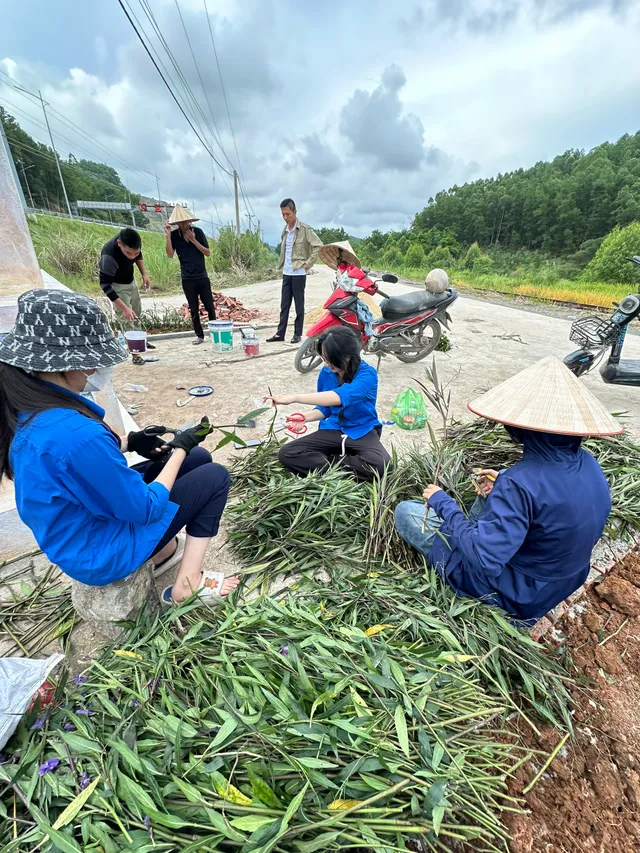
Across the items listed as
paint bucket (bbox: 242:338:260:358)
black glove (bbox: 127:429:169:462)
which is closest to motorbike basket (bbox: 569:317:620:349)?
paint bucket (bbox: 242:338:260:358)

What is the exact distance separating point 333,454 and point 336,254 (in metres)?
3.12

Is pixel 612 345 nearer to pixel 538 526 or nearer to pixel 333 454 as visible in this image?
pixel 333 454

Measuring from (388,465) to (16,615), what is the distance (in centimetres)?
188

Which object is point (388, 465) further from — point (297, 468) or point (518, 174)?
point (518, 174)

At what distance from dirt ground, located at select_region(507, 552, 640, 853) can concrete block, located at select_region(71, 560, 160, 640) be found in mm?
1352

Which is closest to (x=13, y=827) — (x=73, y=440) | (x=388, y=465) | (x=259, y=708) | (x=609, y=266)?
(x=259, y=708)

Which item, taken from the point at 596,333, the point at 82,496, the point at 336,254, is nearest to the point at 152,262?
the point at 336,254

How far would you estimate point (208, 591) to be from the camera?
5.56ft

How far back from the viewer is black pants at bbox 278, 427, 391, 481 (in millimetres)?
2416

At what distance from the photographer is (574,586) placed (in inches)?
59.7

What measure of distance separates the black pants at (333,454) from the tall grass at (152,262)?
8.10 meters

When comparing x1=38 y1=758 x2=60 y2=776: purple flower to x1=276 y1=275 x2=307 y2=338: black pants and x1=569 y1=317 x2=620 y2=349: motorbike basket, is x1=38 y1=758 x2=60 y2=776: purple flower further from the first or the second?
x1=276 y1=275 x2=307 y2=338: black pants

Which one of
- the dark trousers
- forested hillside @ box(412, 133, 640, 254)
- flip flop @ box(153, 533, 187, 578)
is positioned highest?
forested hillside @ box(412, 133, 640, 254)

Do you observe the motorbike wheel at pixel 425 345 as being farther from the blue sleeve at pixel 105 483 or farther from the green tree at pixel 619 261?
the green tree at pixel 619 261
